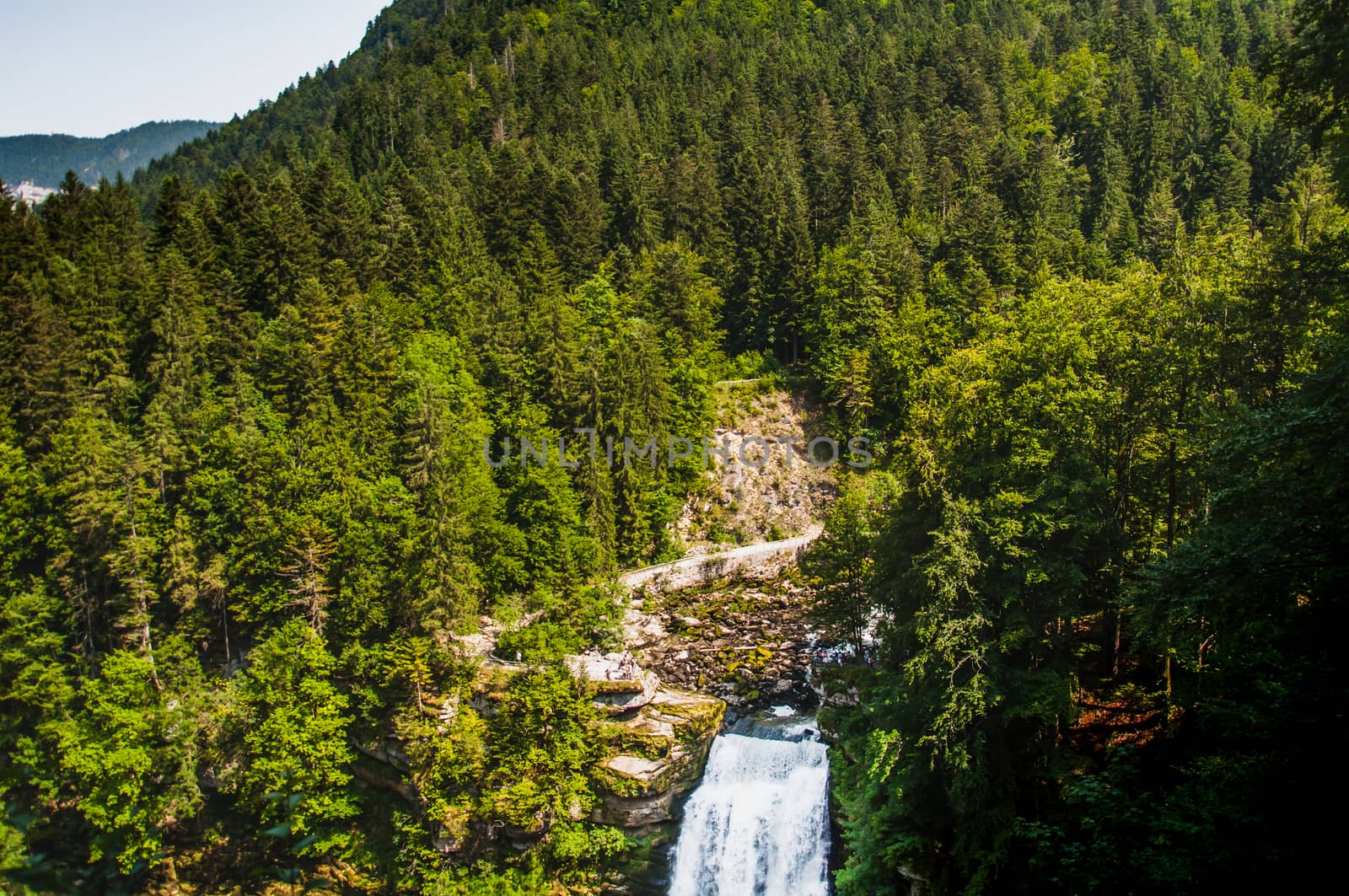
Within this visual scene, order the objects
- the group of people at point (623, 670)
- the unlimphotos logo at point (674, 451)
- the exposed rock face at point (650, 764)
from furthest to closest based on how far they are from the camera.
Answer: the unlimphotos logo at point (674, 451), the group of people at point (623, 670), the exposed rock face at point (650, 764)

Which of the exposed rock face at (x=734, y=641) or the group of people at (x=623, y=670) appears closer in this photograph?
the group of people at (x=623, y=670)

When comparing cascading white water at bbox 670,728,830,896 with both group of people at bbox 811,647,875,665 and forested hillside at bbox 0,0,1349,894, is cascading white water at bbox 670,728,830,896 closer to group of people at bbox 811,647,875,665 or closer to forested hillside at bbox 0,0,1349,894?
forested hillside at bbox 0,0,1349,894

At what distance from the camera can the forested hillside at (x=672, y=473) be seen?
18.6m

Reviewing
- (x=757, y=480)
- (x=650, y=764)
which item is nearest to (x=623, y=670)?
(x=650, y=764)

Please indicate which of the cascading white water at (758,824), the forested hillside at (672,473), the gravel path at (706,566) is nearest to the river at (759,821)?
the cascading white water at (758,824)

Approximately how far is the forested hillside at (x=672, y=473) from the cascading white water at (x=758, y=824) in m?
1.98

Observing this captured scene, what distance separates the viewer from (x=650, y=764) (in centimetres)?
3394

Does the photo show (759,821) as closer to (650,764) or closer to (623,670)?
(650,764)

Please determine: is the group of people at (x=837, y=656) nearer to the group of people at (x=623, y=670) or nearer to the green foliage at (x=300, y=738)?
the group of people at (x=623, y=670)

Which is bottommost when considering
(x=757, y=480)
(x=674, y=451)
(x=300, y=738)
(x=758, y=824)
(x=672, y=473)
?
(x=758, y=824)

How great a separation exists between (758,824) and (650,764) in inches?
179

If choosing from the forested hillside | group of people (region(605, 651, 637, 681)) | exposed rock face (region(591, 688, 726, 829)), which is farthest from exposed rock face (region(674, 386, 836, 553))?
exposed rock face (region(591, 688, 726, 829))

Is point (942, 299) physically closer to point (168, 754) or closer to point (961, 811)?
point (961, 811)

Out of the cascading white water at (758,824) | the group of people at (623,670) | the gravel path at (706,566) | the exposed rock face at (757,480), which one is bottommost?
the cascading white water at (758,824)
